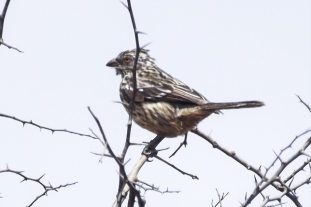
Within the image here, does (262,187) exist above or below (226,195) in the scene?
above

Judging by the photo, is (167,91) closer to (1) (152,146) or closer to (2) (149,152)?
(1) (152,146)

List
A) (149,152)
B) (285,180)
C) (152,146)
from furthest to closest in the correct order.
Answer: (152,146)
(149,152)
(285,180)

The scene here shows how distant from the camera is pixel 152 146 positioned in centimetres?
686

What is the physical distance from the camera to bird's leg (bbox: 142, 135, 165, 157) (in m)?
6.21

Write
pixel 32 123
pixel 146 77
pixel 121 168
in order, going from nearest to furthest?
pixel 121 168, pixel 32 123, pixel 146 77

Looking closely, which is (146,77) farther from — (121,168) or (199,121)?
(121,168)

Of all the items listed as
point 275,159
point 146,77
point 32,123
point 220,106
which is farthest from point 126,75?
point 275,159

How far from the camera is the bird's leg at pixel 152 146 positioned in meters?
6.21

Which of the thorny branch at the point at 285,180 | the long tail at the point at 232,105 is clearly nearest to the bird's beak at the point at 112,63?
the long tail at the point at 232,105

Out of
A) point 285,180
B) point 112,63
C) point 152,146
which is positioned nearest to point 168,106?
point 152,146

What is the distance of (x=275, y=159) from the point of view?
456cm

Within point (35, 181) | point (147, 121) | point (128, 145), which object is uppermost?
point (128, 145)

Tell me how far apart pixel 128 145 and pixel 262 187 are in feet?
3.33

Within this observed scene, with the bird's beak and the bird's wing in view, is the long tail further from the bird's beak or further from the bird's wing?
the bird's beak
